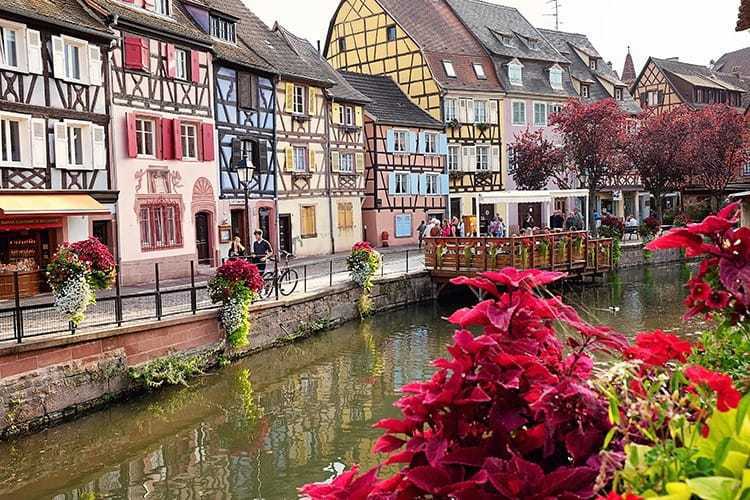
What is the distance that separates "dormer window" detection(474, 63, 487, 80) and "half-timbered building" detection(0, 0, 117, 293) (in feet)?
88.1

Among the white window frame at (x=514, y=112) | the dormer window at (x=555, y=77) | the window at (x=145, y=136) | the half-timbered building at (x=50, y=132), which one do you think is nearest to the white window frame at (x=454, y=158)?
the white window frame at (x=514, y=112)

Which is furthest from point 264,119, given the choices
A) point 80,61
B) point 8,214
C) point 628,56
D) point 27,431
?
point 628,56

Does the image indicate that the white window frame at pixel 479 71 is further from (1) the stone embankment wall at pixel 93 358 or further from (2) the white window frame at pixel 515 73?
(1) the stone embankment wall at pixel 93 358

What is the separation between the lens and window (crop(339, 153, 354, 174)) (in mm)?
35250

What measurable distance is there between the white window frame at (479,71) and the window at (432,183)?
277 inches

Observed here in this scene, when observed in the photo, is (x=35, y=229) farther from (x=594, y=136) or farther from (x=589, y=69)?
(x=589, y=69)

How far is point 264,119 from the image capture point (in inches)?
1173

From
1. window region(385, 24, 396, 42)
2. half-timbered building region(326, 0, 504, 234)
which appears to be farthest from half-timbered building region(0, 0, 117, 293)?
window region(385, 24, 396, 42)

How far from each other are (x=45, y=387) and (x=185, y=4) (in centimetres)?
1715

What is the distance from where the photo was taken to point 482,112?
146ft

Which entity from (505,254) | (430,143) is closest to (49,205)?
(505,254)

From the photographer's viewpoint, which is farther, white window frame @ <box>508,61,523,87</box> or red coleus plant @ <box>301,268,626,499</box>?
white window frame @ <box>508,61,523,87</box>

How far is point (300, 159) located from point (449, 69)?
14.0 m

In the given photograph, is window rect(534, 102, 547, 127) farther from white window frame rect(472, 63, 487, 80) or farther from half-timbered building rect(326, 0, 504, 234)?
white window frame rect(472, 63, 487, 80)
